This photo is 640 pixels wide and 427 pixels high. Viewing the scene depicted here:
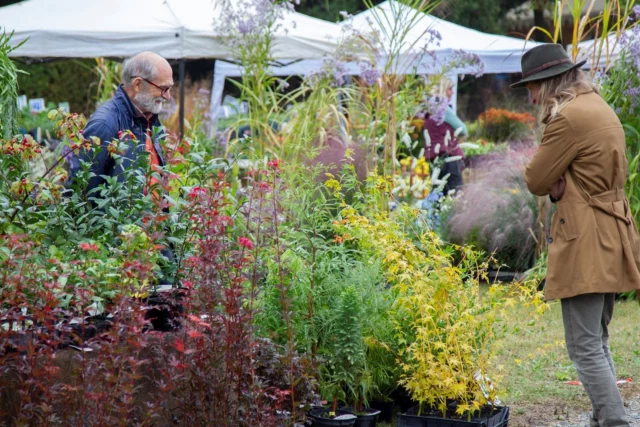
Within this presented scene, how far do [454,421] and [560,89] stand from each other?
1556 mm

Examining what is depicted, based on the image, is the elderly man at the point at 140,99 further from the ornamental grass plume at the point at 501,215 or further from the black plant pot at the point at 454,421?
the ornamental grass plume at the point at 501,215

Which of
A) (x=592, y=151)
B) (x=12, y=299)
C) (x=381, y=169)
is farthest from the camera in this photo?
(x=381, y=169)

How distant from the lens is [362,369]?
3.85 m

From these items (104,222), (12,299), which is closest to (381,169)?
(104,222)

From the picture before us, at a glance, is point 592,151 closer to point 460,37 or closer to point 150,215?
point 150,215

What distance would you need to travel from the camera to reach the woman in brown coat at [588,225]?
12.1 feet

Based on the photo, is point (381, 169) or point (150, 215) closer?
point (150, 215)

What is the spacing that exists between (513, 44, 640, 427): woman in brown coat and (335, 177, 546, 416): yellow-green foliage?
0.19 meters

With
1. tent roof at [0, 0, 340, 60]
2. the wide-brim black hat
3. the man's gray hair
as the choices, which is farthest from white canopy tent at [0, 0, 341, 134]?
the wide-brim black hat

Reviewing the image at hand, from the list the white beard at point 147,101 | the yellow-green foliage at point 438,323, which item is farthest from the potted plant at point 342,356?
the white beard at point 147,101

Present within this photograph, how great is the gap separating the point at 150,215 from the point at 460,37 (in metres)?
9.65

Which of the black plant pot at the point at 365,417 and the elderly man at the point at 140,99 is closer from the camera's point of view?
the black plant pot at the point at 365,417

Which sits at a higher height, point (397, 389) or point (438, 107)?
point (438, 107)

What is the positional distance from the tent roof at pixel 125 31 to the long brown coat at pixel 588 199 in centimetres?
478
